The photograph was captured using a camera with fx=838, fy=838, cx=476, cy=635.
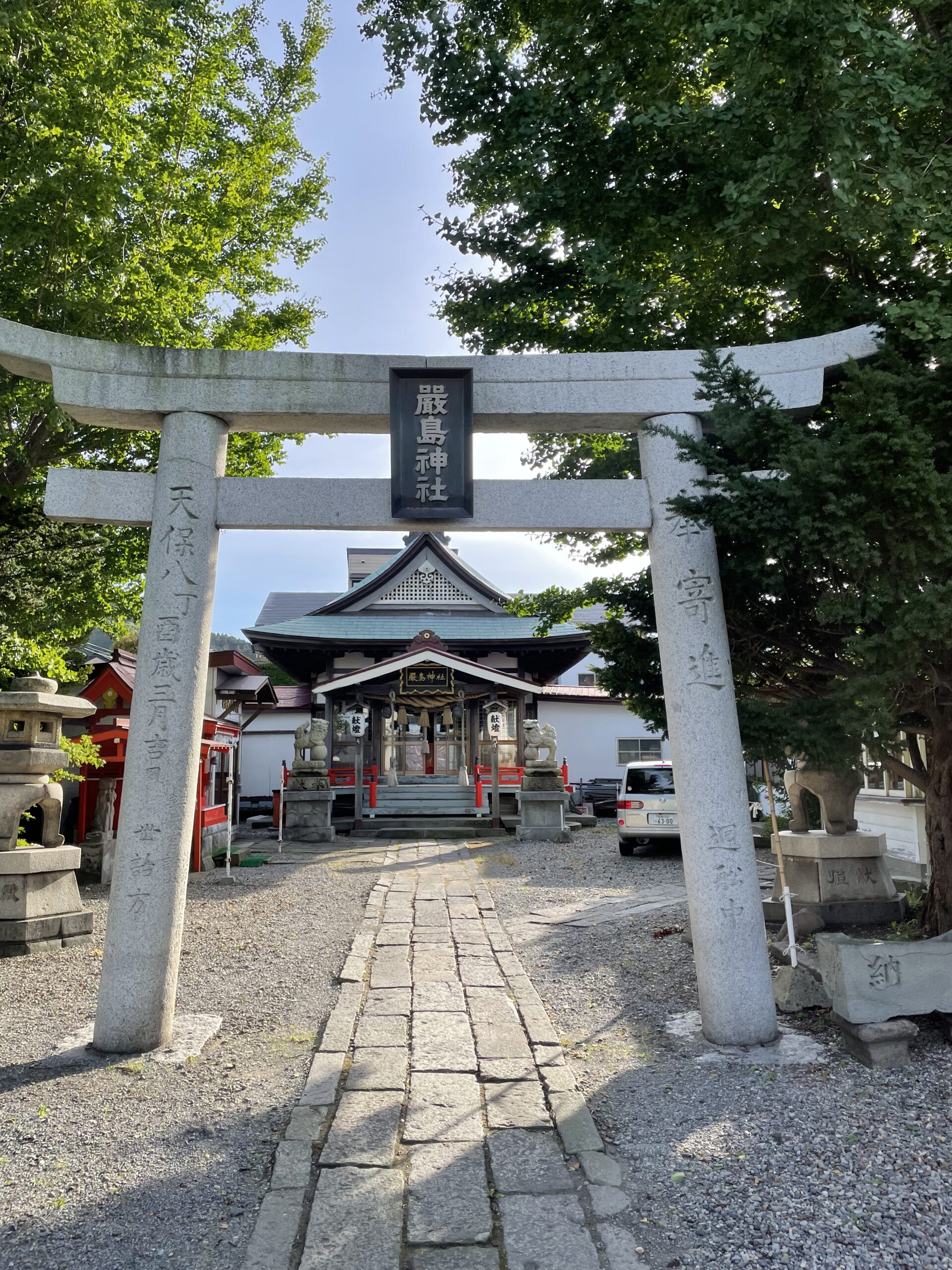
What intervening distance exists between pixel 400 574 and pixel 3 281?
15675 mm

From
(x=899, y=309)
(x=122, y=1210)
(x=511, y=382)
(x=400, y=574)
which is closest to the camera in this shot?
(x=122, y=1210)

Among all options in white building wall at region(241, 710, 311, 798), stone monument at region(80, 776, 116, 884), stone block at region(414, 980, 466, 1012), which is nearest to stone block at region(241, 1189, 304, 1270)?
stone block at region(414, 980, 466, 1012)

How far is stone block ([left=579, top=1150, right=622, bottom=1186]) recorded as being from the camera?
347 cm

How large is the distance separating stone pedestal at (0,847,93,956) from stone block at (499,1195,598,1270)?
603cm

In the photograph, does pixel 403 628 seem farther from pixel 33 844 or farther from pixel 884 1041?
pixel 884 1041

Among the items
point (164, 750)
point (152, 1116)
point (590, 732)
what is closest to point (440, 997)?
point (152, 1116)

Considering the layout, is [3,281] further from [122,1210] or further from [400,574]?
[400,574]

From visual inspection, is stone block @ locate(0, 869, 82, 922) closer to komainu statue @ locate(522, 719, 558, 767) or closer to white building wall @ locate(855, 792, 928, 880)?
white building wall @ locate(855, 792, 928, 880)

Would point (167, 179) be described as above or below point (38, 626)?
above

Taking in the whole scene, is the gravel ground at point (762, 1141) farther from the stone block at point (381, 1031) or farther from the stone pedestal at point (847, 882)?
the stone pedestal at point (847, 882)

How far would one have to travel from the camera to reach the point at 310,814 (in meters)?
17.0

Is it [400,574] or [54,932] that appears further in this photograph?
[400,574]

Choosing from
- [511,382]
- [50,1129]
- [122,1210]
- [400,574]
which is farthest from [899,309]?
[400,574]

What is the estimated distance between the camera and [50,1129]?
3965 mm
